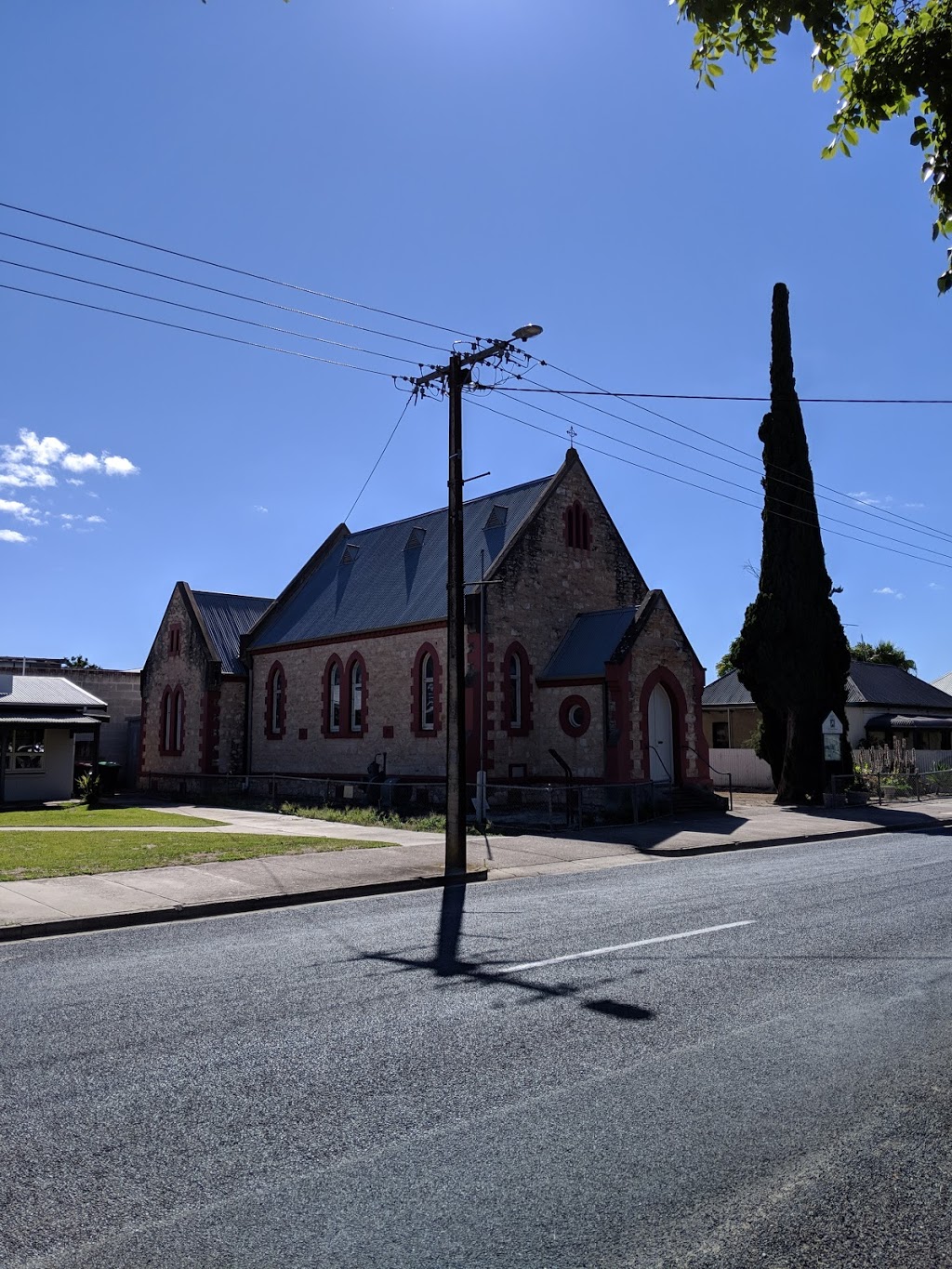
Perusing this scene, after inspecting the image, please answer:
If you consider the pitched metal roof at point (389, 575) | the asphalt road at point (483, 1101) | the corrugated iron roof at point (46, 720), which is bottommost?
the asphalt road at point (483, 1101)

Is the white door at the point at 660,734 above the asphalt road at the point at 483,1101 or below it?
above

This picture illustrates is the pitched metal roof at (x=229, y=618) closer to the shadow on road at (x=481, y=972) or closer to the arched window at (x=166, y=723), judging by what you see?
the arched window at (x=166, y=723)

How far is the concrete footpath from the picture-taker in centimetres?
1194

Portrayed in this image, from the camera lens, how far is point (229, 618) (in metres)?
A: 41.2

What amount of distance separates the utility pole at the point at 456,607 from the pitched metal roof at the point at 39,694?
61.9ft

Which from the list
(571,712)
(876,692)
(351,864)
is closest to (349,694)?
(571,712)

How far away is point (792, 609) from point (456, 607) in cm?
1852

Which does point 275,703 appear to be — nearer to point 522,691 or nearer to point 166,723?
point 166,723

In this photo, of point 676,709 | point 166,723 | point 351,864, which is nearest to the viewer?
point 351,864

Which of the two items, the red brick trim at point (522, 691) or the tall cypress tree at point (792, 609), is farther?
the tall cypress tree at point (792, 609)

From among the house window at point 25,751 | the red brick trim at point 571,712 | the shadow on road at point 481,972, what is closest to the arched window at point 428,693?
the red brick trim at point 571,712

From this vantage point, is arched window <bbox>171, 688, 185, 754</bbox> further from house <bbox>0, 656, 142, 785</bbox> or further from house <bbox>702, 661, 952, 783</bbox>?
house <bbox>702, 661, 952, 783</bbox>

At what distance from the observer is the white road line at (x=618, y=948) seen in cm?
852

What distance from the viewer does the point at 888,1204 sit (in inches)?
161
